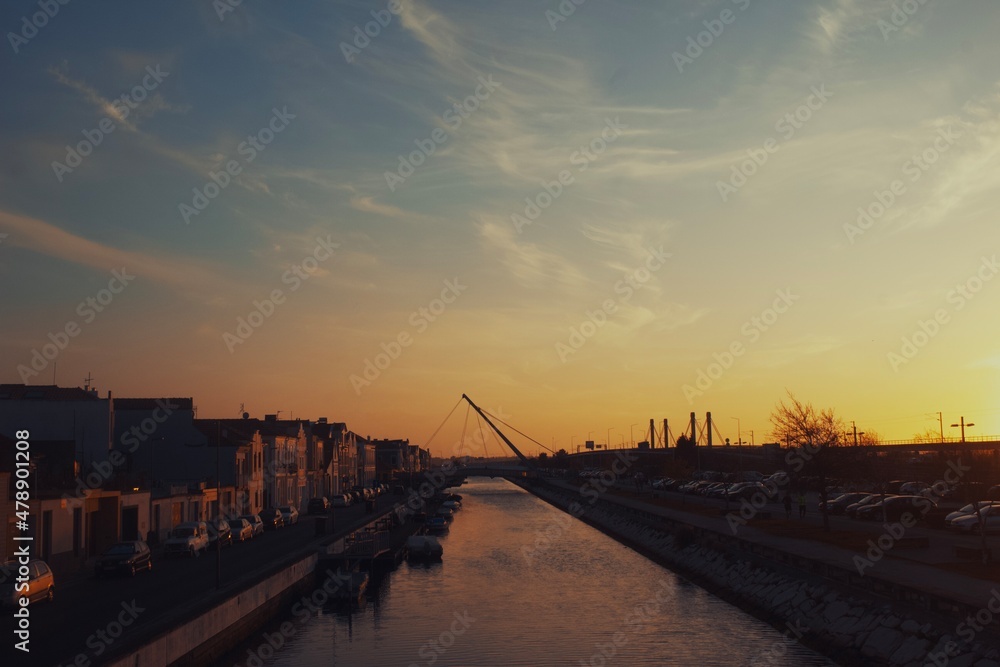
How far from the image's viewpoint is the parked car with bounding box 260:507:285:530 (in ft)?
217

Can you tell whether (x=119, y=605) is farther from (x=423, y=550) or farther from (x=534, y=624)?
(x=423, y=550)

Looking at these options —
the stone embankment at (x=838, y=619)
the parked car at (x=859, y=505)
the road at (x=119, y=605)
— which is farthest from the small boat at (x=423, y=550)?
the parked car at (x=859, y=505)

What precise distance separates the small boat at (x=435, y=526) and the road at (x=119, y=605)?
32.0 metres

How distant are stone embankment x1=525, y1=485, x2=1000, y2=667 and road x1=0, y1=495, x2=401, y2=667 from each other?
18069mm

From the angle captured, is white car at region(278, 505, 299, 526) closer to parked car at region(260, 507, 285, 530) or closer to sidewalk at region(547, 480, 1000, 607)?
parked car at region(260, 507, 285, 530)

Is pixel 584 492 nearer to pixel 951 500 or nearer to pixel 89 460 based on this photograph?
pixel 951 500

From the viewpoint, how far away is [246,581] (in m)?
33.3

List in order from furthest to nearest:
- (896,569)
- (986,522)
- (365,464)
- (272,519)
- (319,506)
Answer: (365,464) < (319,506) < (272,519) < (986,522) < (896,569)

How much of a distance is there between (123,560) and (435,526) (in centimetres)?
4578

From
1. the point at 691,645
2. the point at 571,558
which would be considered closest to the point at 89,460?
the point at 571,558

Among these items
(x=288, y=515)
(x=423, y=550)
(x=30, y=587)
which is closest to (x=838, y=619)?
(x=30, y=587)

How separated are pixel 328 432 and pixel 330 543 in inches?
2932

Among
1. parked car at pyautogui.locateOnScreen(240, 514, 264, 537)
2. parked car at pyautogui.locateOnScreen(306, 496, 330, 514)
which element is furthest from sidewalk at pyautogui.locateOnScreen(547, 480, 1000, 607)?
parked car at pyautogui.locateOnScreen(306, 496, 330, 514)

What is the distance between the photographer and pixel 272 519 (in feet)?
219
